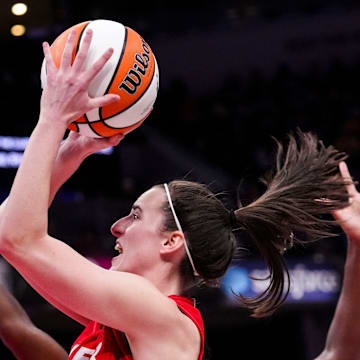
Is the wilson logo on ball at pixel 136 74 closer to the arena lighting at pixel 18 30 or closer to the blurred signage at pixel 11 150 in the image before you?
the blurred signage at pixel 11 150

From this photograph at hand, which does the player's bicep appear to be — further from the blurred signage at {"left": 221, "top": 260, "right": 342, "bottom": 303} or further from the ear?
the blurred signage at {"left": 221, "top": 260, "right": 342, "bottom": 303}

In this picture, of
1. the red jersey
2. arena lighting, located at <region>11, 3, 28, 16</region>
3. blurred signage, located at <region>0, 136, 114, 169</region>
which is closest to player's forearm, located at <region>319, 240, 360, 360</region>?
the red jersey

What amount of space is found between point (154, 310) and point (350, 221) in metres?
0.92

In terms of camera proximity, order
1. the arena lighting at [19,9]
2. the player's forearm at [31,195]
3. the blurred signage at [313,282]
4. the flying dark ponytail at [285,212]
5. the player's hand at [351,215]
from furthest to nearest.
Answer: the blurred signage at [313,282]
the arena lighting at [19,9]
the player's hand at [351,215]
the flying dark ponytail at [285,212]
the player's forearm at [31,195]

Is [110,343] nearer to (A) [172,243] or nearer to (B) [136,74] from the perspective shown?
(A) [172,243]

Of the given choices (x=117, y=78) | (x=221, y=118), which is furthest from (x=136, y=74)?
(x=221, y=118)

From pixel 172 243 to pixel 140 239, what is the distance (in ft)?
0.35

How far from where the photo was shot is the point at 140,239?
2.44m

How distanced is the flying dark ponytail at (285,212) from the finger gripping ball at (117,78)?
543mm

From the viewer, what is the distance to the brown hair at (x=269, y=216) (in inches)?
97.6

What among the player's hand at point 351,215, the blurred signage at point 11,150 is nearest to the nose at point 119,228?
the player's hand at point 351,215

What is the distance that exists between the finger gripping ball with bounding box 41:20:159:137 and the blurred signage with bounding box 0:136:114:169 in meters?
4.37

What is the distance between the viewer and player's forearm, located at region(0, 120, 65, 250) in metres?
1.96

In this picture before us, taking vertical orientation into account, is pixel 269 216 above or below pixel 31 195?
below
